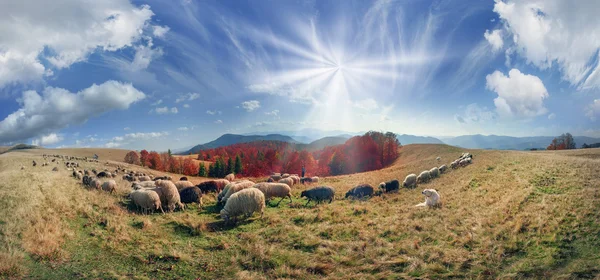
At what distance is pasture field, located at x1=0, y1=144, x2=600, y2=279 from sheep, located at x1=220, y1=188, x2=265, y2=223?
73 centimetres

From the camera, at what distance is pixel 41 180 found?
15.4 m

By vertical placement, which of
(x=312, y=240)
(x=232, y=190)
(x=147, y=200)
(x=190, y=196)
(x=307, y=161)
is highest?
(x=147, y=200)

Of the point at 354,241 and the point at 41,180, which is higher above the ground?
the point at 41,180

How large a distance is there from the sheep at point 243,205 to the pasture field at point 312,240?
0.73 m

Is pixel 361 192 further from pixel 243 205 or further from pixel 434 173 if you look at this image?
pixel 434 173

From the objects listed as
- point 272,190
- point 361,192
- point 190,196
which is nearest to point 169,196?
point 190,196

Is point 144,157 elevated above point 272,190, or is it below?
above

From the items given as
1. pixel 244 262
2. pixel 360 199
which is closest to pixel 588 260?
pixel 244 262

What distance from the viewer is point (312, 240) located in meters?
10.1

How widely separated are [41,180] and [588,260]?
26.3 meters

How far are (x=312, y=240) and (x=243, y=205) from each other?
512 centimetres

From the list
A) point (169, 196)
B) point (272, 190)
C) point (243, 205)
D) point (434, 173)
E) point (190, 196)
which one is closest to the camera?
point (243, 205)

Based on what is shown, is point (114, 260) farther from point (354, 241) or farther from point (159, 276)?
point (354, 241)

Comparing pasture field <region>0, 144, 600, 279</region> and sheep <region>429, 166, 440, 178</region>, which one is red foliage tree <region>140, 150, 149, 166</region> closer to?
pasture field <region>0, 144, 600, 279</region>
